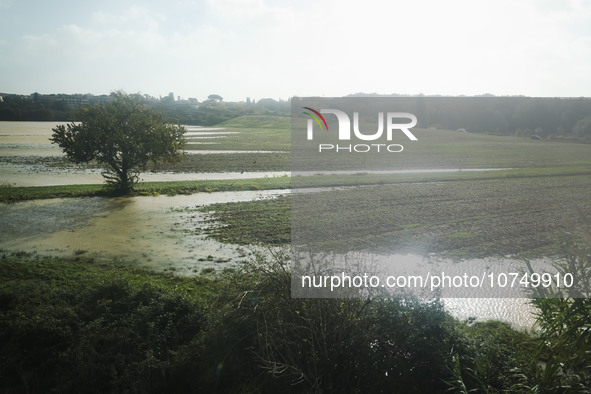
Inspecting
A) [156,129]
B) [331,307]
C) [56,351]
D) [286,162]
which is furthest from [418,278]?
[286,162]

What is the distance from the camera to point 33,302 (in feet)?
32.3

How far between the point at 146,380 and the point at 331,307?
3481 millimetres

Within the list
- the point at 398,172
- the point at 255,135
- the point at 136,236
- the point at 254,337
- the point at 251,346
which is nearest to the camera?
the point at 254,337

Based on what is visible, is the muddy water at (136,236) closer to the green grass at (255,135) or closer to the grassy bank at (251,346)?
the grassy bank at (251,346)

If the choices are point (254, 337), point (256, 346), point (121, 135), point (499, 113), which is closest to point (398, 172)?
point (121, 135)

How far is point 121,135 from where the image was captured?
76.0 ft

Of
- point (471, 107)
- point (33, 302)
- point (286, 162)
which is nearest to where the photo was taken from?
point (33, 302)

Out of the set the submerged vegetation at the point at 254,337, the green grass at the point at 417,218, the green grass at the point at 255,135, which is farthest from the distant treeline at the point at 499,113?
the submerged vegetation at the point at 254,337

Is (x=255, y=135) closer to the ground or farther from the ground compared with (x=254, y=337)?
farther from the ground

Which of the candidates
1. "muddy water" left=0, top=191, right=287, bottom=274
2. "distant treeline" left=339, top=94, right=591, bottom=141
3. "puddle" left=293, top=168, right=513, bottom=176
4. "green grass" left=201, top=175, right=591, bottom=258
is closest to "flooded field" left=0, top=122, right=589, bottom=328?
"muddy water" left=0, top=191, right=287, bottom=274

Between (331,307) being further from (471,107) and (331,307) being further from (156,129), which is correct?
(471,107)

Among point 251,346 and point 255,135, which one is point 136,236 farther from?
point 255,135

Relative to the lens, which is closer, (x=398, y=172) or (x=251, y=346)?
(x=251, y=346)

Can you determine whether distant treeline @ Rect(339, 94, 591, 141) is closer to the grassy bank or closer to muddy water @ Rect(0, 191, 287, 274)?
muddy water @ Rect(0, 191, 287, 274)
